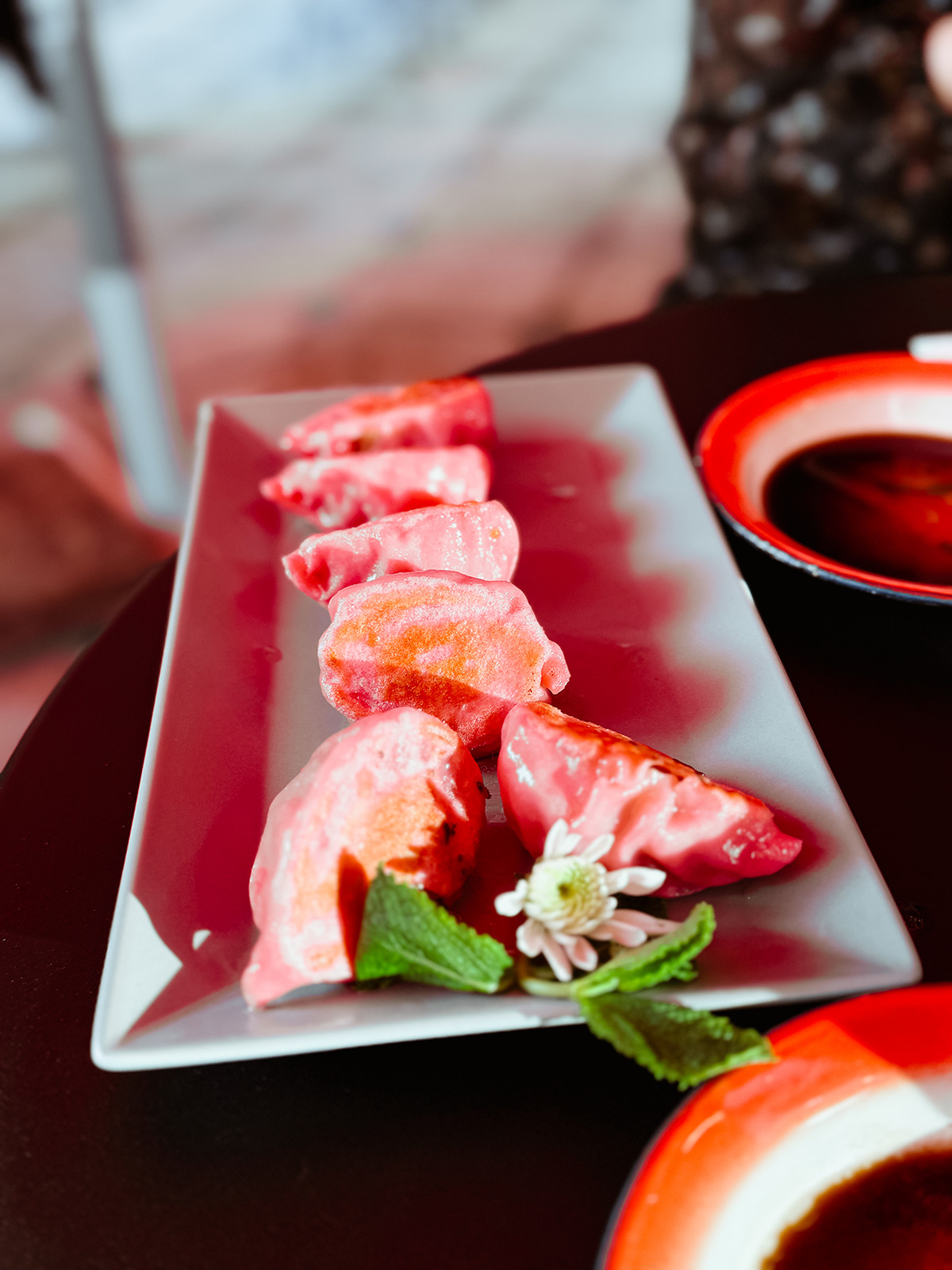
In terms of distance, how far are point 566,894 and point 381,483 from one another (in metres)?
0.64

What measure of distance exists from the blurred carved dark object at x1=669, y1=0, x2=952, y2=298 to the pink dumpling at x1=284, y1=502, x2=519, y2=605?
6.43 ft

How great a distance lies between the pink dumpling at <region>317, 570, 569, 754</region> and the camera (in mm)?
971

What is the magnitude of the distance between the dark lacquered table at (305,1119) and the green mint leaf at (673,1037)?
0.07 metres

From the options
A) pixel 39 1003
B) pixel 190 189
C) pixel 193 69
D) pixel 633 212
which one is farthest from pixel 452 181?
pixel 39 1003

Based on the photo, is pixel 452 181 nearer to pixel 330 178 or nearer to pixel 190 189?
pixel 330 178

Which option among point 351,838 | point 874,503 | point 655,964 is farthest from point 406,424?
point 655,964

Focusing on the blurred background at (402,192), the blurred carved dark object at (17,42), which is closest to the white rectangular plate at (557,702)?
the blurred background at (402,192)

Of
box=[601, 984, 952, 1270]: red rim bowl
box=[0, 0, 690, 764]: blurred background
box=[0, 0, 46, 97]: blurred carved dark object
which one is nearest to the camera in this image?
box=[601, 984, 952, 1270]: red rim bowl

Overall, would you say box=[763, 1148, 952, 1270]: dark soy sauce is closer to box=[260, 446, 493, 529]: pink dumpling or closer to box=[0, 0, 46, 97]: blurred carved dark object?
box=[260, 446, 493, 529]: pink dumpling

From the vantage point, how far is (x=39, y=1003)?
0.81 m

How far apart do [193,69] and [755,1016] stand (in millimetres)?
5786

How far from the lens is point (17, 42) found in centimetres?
280

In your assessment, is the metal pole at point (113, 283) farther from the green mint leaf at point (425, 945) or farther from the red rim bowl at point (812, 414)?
the green mint leaf at point (425, 945)

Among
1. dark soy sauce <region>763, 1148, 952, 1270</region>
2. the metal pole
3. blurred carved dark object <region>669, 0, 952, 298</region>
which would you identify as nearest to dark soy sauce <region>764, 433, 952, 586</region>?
dark soy sauce <region>763, 1148, 952, 1270</region>
